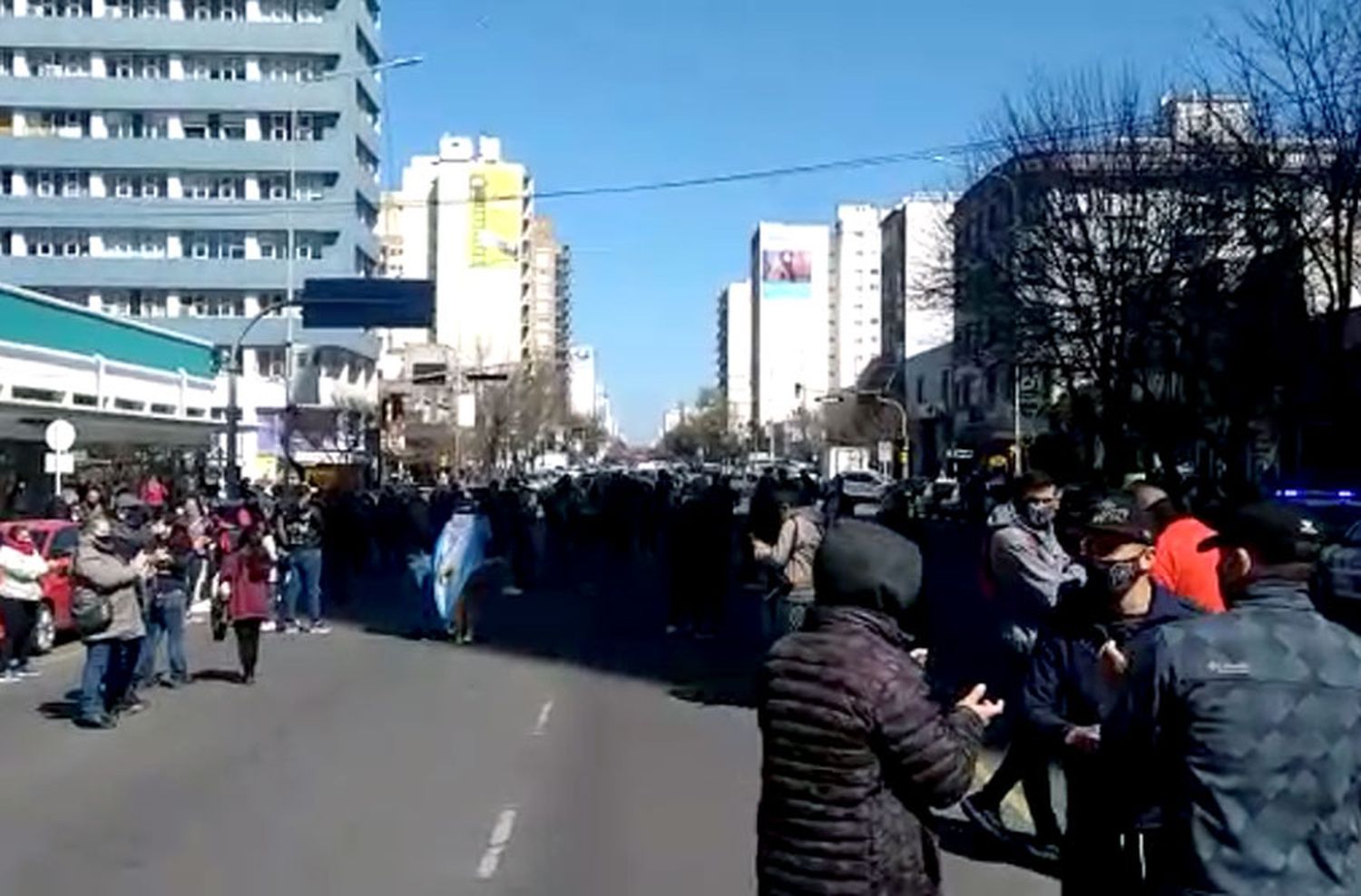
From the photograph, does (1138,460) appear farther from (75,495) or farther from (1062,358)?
(75,495)

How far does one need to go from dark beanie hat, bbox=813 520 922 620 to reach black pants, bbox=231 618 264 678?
14858mm

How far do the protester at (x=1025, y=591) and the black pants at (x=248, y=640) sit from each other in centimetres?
961

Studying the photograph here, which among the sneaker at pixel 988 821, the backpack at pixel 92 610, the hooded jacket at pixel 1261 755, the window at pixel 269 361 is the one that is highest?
the window at pixel 269 361

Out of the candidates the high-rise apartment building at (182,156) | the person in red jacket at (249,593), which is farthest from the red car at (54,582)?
the high-rise apartment building at (182,156)

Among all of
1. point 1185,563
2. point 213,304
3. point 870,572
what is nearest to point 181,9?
point 213,304

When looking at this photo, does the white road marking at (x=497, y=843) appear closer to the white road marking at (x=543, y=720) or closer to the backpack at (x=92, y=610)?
the white road marking at (x=543, y=720)

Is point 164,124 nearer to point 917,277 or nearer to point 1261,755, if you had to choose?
point 917,277

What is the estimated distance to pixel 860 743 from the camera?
482 cm

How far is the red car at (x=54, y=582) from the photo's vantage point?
901 inches

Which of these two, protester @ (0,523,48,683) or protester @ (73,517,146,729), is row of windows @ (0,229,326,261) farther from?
protester @ (73,517,146,729)

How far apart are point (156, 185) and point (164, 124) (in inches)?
101

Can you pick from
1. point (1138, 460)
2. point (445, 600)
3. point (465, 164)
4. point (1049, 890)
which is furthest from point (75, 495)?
point (465, 164)

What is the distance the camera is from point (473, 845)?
1084cm

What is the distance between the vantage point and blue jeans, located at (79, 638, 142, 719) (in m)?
16.2
